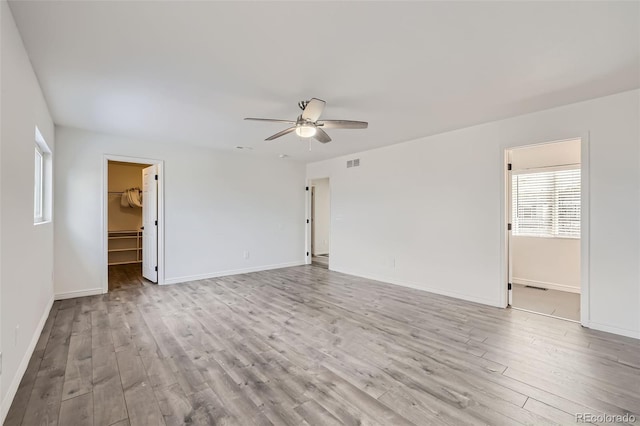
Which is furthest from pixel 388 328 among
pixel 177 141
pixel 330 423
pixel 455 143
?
pixel 177 141

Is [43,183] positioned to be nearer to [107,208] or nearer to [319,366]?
[107,208]

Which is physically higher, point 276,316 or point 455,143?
point 455,143

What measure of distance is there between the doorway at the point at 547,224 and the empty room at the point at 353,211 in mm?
40

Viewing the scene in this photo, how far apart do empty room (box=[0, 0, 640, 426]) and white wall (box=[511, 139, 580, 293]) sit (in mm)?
45

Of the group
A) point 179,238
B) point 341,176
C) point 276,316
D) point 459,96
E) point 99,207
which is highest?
point 459,96

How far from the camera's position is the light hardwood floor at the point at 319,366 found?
5.99ft

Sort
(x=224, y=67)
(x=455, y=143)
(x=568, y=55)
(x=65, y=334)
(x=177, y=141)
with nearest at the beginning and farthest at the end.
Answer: (x=568, y=55) < (x=224, y=67) < (x=65, y=334) < (x=455, y=143) < (x=177, y=141)

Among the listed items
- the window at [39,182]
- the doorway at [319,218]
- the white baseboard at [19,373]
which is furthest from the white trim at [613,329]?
the window at [39,182]

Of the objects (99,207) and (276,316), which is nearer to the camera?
(276,316)

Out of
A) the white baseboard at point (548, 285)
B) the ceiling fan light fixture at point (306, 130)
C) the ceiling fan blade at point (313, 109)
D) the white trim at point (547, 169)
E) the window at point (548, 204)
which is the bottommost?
the white baseboard at point (548, 285)

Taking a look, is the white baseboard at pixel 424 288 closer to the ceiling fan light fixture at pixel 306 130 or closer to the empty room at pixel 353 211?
the empty room at pixel 353 211

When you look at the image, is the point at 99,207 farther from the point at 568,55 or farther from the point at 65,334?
the point at 568,55

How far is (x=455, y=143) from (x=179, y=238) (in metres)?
5.03

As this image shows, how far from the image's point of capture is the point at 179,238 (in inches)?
207
